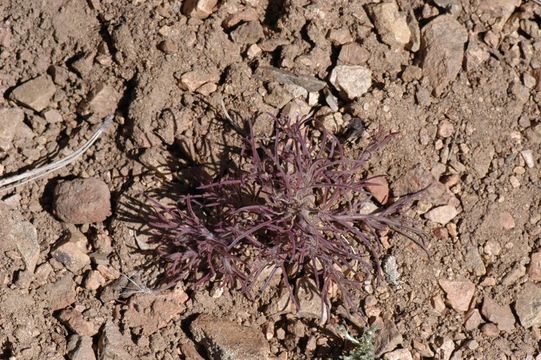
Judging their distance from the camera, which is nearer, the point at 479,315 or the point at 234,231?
the point at 234,231

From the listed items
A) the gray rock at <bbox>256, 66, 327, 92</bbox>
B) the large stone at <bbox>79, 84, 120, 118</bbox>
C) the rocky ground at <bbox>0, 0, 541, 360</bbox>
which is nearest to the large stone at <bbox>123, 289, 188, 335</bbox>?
the rocky ground at <bbox>0, 0, 541, 360</bbox>

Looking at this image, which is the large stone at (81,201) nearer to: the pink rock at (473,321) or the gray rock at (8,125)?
the gray rock at (8,125)

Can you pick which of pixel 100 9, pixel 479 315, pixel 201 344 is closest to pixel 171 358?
pixel 201 344

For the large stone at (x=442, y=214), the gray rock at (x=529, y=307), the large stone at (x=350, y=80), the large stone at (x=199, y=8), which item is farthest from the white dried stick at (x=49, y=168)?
the gray rock at (x=529, y=307)

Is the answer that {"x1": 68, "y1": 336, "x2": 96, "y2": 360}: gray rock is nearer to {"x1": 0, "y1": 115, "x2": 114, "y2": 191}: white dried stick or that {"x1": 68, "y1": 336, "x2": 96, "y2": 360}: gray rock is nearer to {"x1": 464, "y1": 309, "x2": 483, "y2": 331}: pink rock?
{"x1": 0, "y1": 115, "x2": 114, "y2": 191}: white dried stick

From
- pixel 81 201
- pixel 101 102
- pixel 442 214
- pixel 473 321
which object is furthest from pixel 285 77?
pixel 473 321

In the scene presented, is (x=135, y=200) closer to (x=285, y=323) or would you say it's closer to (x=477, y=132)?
(x=285, y=323)
